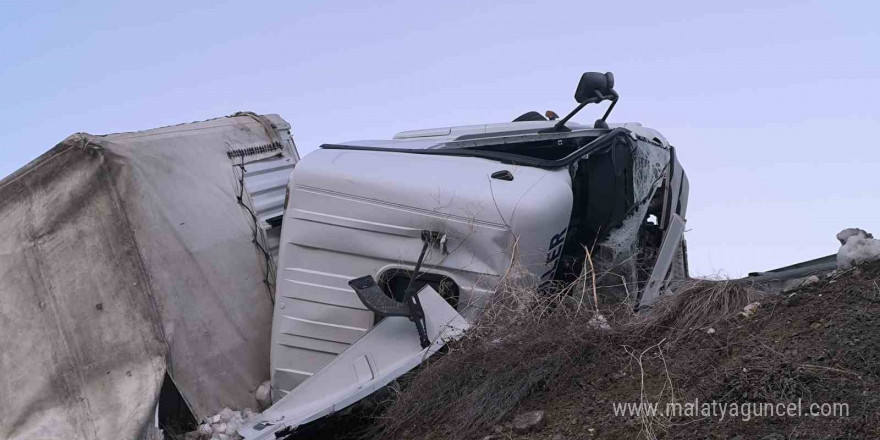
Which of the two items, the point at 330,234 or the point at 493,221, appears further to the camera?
the point at 330,234

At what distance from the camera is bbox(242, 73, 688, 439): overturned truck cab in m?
4.86

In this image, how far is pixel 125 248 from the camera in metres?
5.40

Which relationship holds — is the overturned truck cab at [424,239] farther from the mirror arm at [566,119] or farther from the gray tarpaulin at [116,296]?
the gray tarpaulin at [116,296]

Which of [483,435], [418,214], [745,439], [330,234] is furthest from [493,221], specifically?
[745,439]

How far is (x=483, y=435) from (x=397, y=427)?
0.55 metres

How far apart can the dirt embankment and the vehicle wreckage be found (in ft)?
1.08

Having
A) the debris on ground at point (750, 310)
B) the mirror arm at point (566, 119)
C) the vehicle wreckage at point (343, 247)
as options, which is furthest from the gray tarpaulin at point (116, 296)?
the debris on ground at point (750, 310)

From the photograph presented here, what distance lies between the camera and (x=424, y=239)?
498cm

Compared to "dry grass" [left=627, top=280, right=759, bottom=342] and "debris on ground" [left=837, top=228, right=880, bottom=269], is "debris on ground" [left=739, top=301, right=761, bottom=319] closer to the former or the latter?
"dry grass" [left=627, top=280, right=759, bottom=342]

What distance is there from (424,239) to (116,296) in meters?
1.77

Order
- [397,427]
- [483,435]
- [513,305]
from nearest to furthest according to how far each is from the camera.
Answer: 1. [483,435]
2. [397,427]
3. [513,305]

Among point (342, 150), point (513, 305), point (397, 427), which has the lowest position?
point (397, 427)

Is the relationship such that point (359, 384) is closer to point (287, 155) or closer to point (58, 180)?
point (58, 180)

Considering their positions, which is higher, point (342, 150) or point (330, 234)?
point (342, 150)
